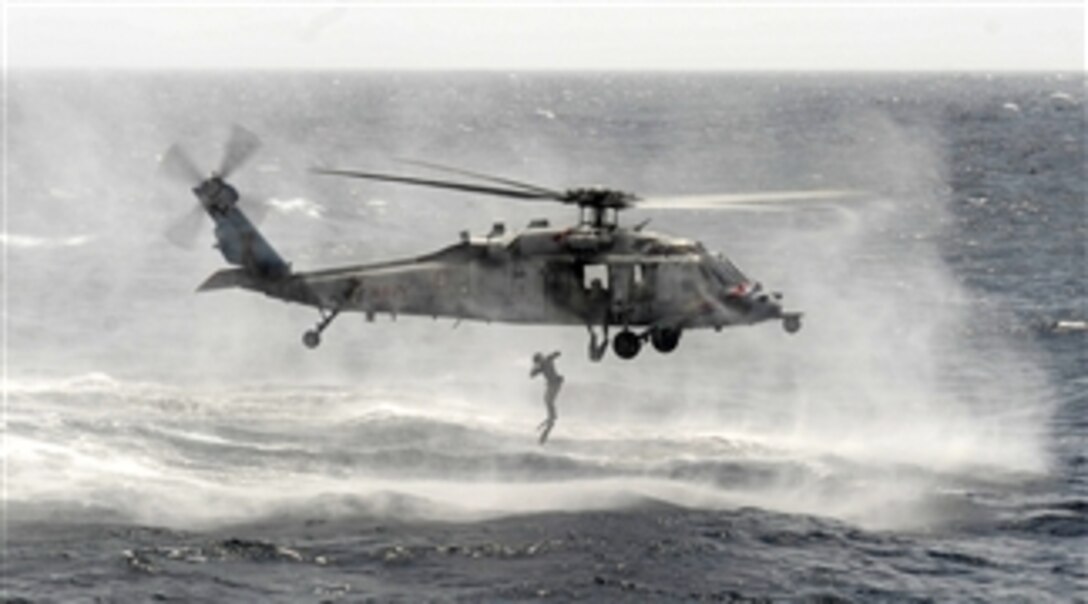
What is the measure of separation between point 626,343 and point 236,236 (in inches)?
402

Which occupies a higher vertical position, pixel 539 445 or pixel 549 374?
pixel 549 374

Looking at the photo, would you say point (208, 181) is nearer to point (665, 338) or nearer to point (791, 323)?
point (665, 338)

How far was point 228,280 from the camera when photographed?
3769 centimetres

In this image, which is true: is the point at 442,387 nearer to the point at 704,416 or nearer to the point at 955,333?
the point at 704,416

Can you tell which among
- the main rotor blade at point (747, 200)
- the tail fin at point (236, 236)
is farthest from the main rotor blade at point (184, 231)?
the main rotor blade at point (747, 200)

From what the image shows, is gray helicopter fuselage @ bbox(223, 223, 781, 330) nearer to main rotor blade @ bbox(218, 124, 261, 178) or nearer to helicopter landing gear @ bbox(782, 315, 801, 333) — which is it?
helicopter landing gear @ bbox(782, 315, 801, 333)

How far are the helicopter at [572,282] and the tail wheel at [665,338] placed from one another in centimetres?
2

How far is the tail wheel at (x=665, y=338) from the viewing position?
36.8m

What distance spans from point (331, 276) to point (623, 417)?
3201cm

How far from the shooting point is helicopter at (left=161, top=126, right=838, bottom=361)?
36156mm

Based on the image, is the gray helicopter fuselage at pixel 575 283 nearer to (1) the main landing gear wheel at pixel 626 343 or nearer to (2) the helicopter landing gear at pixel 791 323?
(2) the helicopter landing gear at pixel 791 323

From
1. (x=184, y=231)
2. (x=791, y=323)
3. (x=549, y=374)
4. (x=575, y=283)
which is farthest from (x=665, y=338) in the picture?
(x=184, y=231)

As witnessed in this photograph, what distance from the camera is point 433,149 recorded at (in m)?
190

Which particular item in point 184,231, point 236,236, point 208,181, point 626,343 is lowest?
point 626,343
